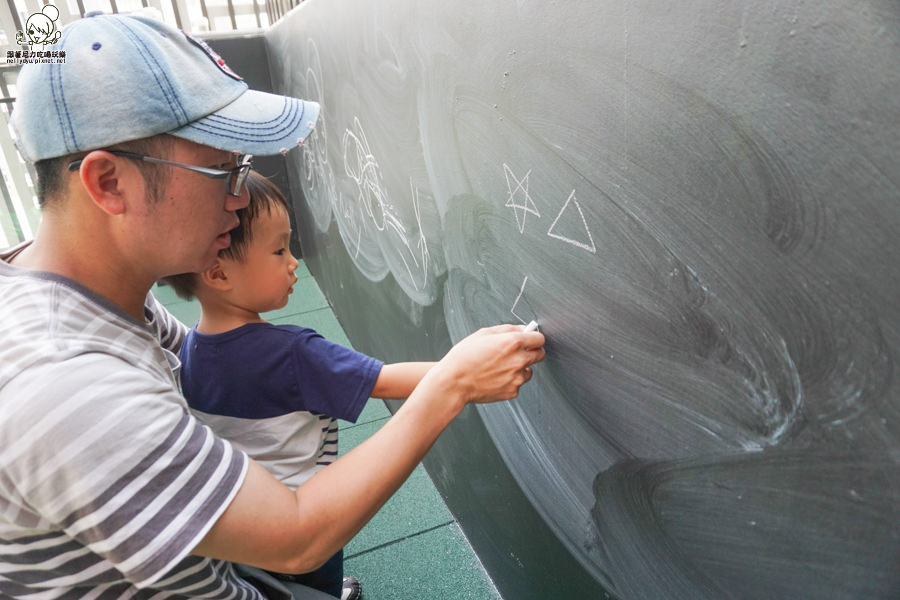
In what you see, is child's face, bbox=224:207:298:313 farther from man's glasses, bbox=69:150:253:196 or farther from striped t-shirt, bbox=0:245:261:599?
striped t-shirt, bbox=0:245:261:599

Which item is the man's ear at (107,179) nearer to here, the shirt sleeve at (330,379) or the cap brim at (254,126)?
the cap brim at (254,126)

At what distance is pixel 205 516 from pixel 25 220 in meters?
6.34

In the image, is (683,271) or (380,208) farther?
(380,208)

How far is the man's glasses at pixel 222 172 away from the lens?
0.97 meters

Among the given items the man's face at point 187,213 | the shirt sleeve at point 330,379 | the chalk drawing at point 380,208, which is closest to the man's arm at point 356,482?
the shirt sleeve at point 330,379

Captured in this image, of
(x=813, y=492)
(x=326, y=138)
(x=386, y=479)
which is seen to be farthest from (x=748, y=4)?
(x=326, y=138)

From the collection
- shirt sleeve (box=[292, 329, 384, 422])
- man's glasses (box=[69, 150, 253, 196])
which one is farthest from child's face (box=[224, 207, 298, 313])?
man's glasses (box=[69, 150, 253, 196])

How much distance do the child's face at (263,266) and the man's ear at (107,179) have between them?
0.40 metres

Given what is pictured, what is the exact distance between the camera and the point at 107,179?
0.97 m

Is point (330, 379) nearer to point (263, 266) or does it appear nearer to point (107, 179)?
point (263, 266)

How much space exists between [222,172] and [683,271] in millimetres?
793

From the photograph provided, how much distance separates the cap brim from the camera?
1.00 meters

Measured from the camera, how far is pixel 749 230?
74 cm

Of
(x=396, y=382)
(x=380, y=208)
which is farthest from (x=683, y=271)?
(x=380, y=208)
